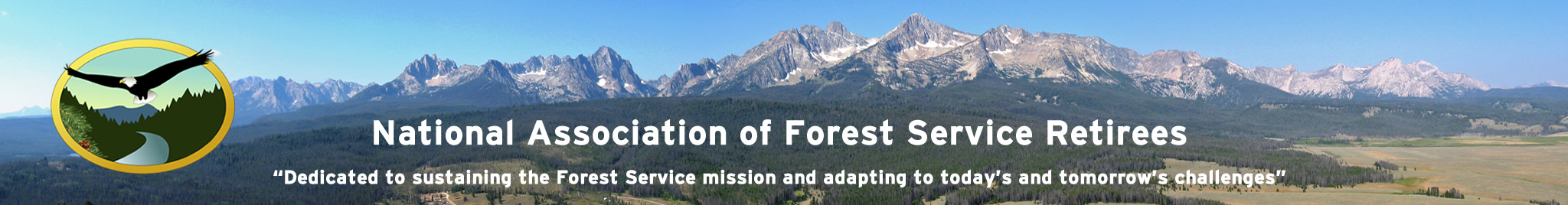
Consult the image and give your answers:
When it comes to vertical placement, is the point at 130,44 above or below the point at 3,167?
above

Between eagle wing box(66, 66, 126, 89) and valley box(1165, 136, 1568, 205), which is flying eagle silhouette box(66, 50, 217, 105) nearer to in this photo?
eagle wing box(66, 66, 126, 89)

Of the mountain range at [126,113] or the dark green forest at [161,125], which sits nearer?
the mountain range at [126,113]

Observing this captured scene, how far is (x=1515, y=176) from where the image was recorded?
16088 cm

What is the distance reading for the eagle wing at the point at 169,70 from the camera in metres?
42.8

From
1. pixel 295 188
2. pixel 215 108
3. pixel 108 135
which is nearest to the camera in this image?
pixel 215 108

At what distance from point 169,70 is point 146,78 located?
5.04ft

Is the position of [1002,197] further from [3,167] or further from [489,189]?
[3,167]

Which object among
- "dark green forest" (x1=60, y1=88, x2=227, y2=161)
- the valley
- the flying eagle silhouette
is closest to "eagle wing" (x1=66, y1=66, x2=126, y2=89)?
the flying eagle silhouette

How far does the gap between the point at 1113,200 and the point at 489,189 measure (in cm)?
13053

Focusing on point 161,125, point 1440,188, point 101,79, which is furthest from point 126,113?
point 1440,188

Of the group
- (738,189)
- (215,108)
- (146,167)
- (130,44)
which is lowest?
(738,189)

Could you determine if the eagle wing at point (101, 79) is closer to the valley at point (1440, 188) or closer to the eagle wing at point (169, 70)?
the eagle wing at point (169, 70)

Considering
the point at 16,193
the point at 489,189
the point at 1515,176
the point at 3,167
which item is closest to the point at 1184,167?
the point at 1515,176

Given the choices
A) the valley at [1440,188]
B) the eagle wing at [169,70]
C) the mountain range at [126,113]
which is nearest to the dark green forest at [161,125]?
the mountain range at [126,113]
